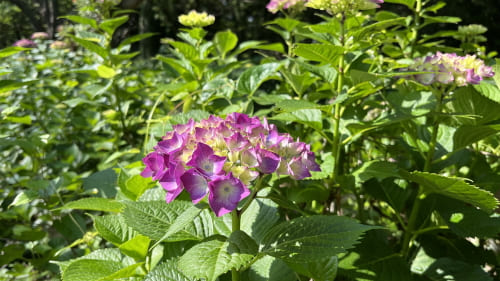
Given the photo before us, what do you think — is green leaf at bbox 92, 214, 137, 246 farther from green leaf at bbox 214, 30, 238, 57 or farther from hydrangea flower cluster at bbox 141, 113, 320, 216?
green leaf at bbox 214, 30, 238, 57

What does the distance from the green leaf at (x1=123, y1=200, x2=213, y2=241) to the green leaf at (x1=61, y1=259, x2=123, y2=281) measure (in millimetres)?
150

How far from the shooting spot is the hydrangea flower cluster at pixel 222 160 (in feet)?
1.93

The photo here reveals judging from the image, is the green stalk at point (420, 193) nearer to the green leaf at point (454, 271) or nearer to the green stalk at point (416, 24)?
the green leaf at point (454, 271)

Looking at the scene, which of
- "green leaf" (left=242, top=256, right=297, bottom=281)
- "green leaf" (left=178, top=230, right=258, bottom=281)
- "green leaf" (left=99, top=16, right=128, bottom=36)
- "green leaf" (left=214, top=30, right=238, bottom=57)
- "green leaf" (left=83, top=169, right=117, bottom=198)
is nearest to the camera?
"green leaf" (left=178, top=230, right=258, bottom=281)

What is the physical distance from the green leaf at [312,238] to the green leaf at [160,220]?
162 mm

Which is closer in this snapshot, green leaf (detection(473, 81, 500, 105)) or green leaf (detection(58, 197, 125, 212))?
green leaf (detection(58, 197, 125, 212))

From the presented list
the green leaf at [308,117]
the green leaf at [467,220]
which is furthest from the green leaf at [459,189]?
the green leaf at [308,117]

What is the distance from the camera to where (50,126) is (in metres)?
1.98

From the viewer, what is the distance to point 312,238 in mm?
633

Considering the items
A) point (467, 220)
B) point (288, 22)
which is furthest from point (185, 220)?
point (288, 22)

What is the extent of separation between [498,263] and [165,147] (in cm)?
112

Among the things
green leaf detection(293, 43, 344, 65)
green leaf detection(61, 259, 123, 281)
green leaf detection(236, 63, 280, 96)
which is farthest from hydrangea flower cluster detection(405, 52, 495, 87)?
green leaf detection(61, 259, 123, 281)

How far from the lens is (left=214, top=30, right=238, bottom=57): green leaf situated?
1694mm

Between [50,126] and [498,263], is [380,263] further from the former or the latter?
[50,126]
